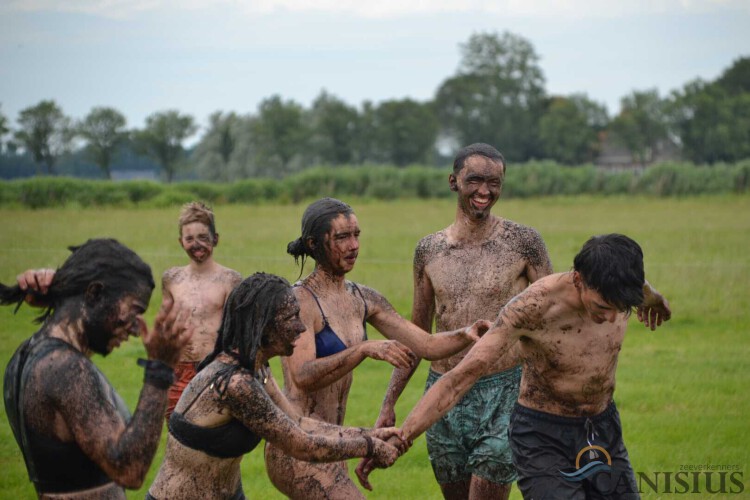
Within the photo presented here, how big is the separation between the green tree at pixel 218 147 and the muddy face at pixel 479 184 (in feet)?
216

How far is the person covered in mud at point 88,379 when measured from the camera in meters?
3.82

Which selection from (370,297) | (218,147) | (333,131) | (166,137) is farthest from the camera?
(333,131)

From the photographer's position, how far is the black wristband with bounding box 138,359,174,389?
3857 mm

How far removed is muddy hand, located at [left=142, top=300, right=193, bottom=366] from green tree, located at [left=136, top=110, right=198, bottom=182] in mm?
54774

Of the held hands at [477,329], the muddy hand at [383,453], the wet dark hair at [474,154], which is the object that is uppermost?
the wet dark hair at [474,154]

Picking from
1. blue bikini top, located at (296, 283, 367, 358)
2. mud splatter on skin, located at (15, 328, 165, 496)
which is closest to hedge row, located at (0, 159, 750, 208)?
blue bikini top, located at (296, 283, 367, 358)

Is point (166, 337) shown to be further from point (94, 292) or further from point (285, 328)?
point (285, 328)

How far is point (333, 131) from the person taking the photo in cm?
9075

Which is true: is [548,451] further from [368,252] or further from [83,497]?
[368,252]

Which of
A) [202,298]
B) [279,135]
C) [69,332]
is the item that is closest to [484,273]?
[69,332]

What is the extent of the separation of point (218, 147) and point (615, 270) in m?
74.1

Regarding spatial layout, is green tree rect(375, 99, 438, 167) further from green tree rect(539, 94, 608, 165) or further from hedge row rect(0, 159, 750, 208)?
hedge row rect(0, 159, 750, 208)

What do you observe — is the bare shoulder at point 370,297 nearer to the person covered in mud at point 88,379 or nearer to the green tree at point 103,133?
the person covered in mud at point 88,379

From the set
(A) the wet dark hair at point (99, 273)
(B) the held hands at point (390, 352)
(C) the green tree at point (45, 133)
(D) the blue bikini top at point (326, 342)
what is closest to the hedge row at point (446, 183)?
(C) the green tree at point (45, 133)
